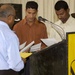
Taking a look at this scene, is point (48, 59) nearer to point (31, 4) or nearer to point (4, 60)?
point (4, 60)

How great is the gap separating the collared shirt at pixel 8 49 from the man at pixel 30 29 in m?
1.10

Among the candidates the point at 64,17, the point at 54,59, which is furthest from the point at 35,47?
the point at 54,59

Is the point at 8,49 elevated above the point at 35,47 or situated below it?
above

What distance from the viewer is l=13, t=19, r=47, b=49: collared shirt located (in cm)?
344

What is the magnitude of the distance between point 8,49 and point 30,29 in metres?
1.32

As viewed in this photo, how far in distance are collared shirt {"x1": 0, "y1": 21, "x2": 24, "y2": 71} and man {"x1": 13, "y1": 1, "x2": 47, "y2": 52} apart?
3.61ft

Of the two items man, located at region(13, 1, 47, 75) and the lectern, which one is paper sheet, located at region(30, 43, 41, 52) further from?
the lectern

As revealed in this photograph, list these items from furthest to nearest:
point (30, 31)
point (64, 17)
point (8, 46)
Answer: point (30, 31) → point (64, 17) → point (8, 46)

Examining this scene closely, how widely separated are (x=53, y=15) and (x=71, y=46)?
2744mm

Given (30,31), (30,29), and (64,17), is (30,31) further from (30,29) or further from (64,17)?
(64,17)

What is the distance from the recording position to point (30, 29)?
139 inches

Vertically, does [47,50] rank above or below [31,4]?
below

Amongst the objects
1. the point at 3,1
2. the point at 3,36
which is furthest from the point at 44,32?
the point at 3,1

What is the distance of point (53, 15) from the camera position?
16.3ft
